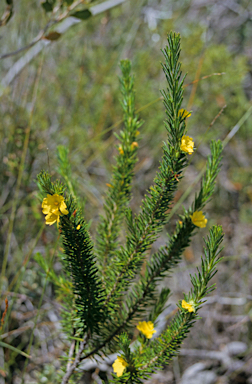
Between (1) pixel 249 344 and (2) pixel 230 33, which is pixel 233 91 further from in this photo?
(1) pixel 249 344

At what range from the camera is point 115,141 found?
233 centimetres

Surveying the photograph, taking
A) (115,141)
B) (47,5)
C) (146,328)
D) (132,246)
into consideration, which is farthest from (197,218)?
(115,141)

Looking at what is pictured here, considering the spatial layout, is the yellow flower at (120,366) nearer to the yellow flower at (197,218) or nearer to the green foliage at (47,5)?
the yellow flower at (197,218)

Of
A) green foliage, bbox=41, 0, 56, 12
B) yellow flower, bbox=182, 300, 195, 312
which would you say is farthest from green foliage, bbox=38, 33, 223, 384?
green foliage, bbox=41, 0, 56, 12

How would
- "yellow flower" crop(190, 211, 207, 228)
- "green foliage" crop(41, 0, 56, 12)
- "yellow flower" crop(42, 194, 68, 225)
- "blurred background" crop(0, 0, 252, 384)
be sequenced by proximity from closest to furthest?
"yellow flower" crop(42, 194, 68, 225)
"yellow flower" crop(190, 211, 207, 228)
"green foliage" crop(41, 0, 56, 12)
"blurred background" crop(0, 0, 252, 384)

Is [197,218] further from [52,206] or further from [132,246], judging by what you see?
[52,206]

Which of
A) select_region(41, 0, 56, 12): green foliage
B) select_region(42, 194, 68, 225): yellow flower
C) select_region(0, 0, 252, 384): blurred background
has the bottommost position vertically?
select_region(0, 0, 252, 384): blurred background

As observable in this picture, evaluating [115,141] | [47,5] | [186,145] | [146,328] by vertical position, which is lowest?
[115,141]

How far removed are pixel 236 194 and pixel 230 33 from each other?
1759mm

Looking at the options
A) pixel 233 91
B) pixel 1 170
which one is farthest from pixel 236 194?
pixel 1 170

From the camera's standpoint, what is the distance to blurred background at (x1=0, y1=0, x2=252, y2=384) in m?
1.51

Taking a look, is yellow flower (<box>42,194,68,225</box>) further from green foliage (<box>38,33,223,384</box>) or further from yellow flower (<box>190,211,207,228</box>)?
yellow flower (<box>190,211,207,228</box>)

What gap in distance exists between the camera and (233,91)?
2469mm

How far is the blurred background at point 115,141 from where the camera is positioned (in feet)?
4.97
